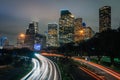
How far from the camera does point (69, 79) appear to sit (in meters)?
48.6

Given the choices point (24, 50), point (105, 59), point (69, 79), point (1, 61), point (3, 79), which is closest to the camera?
point (69, 79)

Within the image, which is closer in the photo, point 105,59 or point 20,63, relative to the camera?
point 20,63

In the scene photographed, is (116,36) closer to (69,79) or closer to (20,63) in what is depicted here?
(20,63)

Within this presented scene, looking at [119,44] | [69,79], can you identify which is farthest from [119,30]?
[69,79]

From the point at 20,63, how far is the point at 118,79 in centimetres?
5227

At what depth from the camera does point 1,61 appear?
341 ft

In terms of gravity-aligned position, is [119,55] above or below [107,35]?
below

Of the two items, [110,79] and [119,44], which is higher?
[119,44]

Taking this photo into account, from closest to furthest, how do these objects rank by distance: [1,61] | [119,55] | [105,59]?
1. [119,55]
2. [1,61]
3. [105,59]

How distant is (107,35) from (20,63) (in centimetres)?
3656

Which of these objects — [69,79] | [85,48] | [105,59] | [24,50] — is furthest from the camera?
[24,50]

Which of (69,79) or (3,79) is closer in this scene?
(69,79)

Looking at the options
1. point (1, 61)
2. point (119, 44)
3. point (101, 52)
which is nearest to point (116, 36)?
point (119, 44)

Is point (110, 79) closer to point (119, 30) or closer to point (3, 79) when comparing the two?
point (3, 79)
